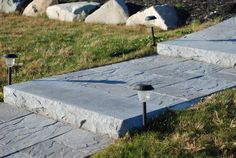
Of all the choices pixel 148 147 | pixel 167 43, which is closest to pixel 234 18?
pixel 167 43

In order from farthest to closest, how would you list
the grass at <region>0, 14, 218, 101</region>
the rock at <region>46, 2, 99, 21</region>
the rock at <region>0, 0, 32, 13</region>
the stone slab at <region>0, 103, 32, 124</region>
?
the rock at <region>0, 0, 32, 13</region> → the rock at <region>46, 2, 99, 21</region> → the grass at <region>0, 14, 218, 101</region> → the stone slab at <region>0, 103, 32, 124</region>

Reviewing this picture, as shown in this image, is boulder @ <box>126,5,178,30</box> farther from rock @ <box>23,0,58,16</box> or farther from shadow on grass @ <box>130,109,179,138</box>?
shadow on grass @ <box>130,109,179,138</box>

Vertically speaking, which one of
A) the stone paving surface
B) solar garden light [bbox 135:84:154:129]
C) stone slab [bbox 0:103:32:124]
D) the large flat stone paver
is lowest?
the stone paving surface

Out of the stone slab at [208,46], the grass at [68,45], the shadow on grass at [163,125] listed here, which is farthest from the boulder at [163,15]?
the shadow on grass at [163,125]

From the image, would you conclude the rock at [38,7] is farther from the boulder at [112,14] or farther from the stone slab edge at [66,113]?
the stone slab edge at [66,113]

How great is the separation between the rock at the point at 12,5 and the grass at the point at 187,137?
448 inches

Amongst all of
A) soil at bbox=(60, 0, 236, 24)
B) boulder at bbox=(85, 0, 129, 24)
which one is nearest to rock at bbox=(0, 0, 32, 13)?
boulder at bbox=(85, 0, 129, 24)

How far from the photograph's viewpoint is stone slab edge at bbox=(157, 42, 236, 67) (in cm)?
859

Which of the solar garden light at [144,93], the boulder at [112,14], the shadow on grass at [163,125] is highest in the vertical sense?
the boulder at [112,14]

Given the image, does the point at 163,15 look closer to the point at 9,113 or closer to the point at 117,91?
the point at 117,91

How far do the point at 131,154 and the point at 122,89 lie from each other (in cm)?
203

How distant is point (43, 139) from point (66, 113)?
21.6 inches

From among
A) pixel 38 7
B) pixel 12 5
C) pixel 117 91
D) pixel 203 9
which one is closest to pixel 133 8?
pixel 203 9

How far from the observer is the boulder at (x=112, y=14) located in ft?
44.8
